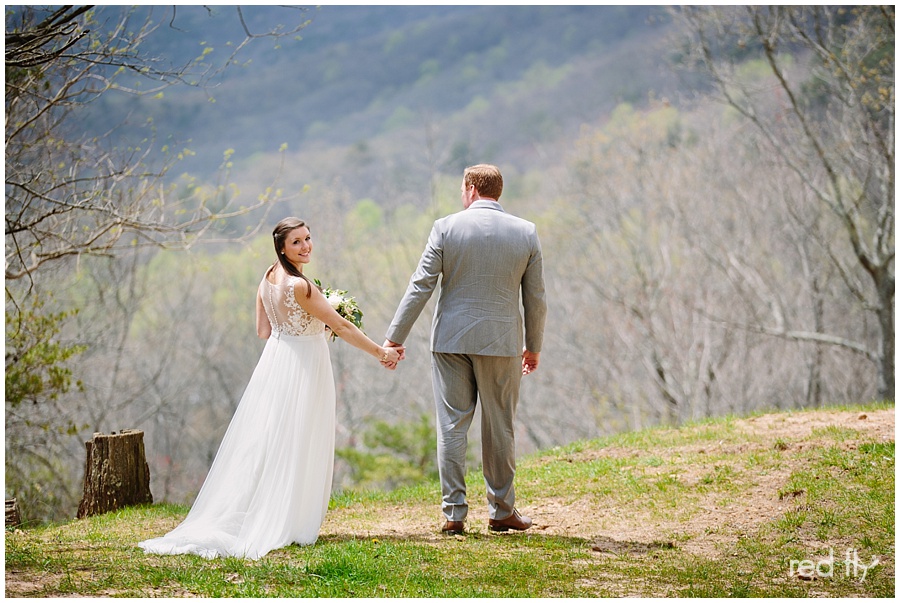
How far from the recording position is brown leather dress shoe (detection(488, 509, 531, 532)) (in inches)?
192

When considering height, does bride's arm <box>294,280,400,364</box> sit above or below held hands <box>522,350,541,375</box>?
above

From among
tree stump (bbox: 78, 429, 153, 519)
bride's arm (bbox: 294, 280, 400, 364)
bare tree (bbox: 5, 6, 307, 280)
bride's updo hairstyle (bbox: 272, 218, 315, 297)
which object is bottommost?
tree stump (bbox: 78, 429, 153, 519)

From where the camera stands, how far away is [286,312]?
473 cm

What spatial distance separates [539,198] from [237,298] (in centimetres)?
1009

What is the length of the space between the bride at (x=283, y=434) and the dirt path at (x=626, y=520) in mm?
562

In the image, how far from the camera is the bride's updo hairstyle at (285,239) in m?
4.65

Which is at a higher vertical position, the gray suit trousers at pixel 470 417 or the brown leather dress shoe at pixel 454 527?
the gray suit trousers at pixel 470 417

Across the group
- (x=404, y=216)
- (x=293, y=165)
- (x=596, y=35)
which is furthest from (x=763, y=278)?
(x=293, y=165)

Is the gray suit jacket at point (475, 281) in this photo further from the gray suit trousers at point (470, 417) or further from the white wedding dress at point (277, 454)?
the white wedding dress at point (277, 454)

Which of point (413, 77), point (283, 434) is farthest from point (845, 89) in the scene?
point (413, 77)

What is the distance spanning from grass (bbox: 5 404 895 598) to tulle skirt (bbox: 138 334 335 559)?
21cm

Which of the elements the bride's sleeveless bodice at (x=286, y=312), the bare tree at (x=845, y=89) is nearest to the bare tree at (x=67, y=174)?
the bride's sleeveless bodice at (x=286, y=312)

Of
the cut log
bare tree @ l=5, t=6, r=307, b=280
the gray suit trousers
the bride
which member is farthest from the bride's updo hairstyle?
the cut log

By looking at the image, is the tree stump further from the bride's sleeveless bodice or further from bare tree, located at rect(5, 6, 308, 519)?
the bride's sleeveless bodice
